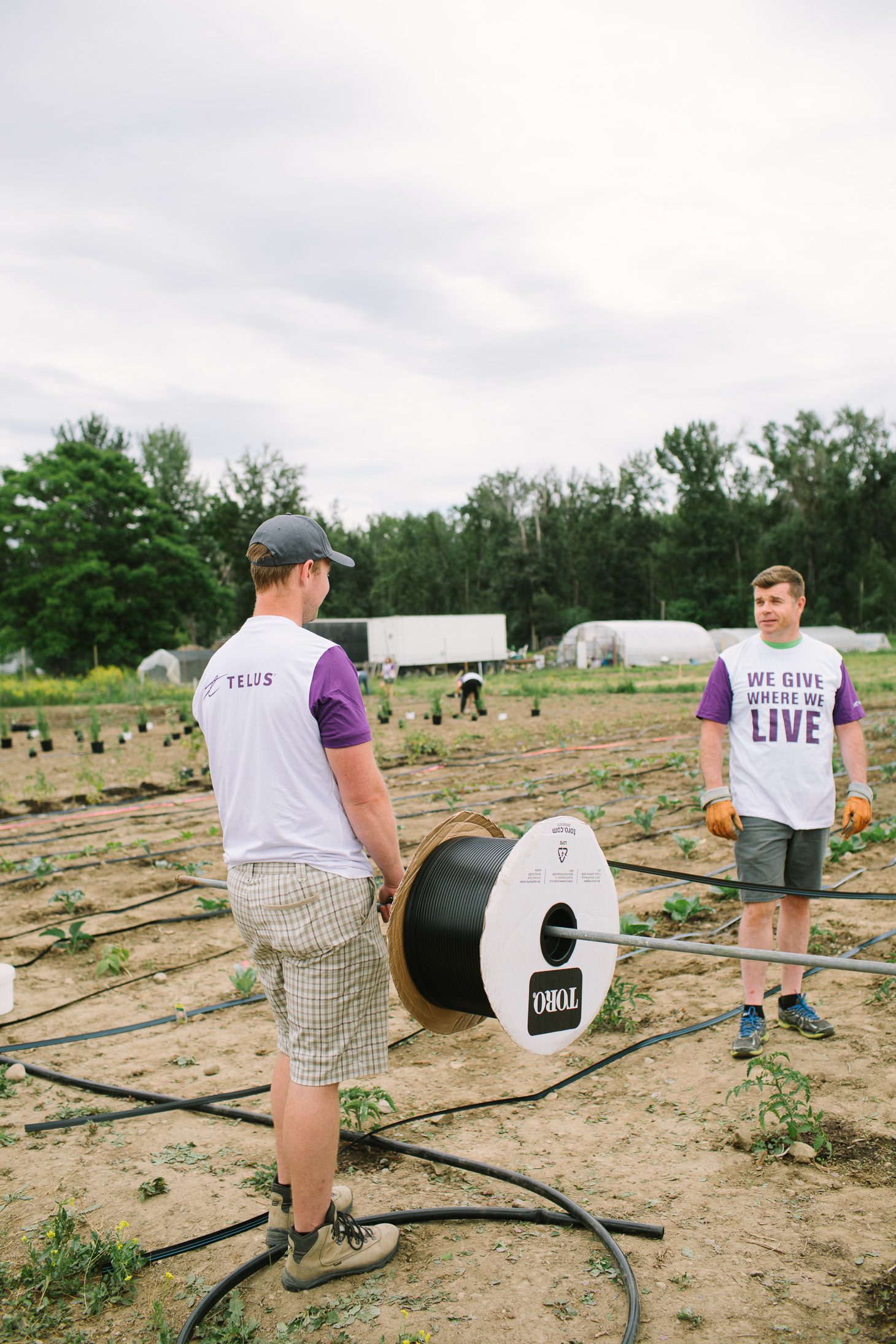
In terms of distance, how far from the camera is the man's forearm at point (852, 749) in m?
3.94

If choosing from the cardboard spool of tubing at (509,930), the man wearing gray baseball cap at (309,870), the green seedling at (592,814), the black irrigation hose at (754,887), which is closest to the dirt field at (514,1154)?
the man wearing gray baseball cap at (309,870)

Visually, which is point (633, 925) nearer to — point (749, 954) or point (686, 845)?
point (686, 845)

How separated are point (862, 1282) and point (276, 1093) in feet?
5.07

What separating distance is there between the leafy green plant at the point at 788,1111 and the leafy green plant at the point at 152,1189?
1834mm

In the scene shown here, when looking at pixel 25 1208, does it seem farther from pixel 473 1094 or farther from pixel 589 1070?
pixel 589 1070

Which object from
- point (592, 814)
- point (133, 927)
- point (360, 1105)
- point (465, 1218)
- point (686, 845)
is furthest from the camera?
point (592, 814)

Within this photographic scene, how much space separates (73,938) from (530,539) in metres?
58.8

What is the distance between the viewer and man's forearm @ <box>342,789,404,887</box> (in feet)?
8.03

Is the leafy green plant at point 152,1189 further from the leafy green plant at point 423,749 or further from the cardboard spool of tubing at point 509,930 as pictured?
the leafy green plant at point 423,749

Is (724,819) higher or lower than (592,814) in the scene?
higher

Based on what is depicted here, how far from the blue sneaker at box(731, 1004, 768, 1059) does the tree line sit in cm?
4146

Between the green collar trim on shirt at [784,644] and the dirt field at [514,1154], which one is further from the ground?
the green collar trim on shirt at [784,644]

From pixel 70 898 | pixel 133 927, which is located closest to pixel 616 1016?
pixel 133 927

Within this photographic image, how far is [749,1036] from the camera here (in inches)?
148
